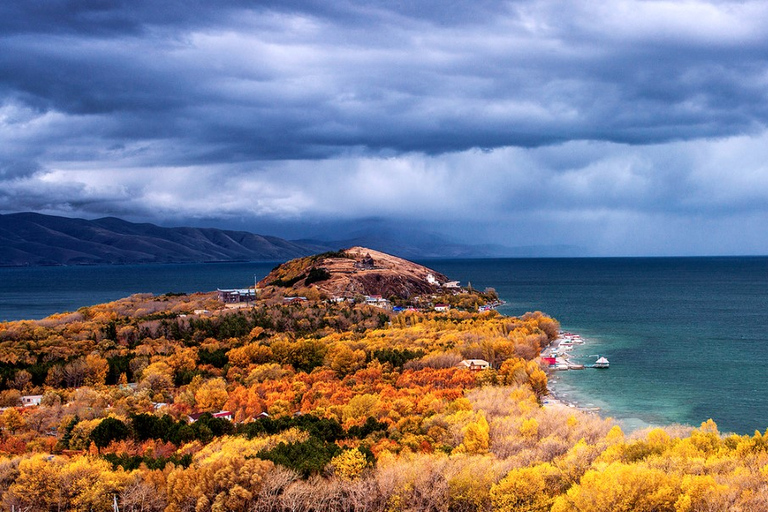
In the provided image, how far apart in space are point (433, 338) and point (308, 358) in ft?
54.2

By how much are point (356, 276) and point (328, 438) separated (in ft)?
329

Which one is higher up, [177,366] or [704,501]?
[704,501]

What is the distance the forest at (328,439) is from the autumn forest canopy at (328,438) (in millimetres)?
106

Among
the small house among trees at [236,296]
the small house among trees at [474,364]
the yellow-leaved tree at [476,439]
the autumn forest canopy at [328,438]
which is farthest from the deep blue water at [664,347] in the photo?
the small house among trees at [236,296]

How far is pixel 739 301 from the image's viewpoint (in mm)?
142250

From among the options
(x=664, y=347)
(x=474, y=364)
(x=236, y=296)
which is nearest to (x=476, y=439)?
(x=474, y=364)

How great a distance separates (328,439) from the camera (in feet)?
125

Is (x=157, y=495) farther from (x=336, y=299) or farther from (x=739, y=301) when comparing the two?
(x=739, y=301)

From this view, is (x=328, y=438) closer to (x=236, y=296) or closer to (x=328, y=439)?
(x=328, y=439)

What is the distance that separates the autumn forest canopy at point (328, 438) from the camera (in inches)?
1136

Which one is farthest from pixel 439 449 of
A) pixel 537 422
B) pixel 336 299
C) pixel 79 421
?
pixel 336 299

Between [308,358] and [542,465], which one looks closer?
[542,465]

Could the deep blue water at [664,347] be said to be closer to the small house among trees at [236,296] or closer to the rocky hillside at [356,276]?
the rocky hillside at [356,276]

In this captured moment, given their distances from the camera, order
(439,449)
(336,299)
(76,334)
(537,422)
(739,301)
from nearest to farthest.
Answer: (439,449), (537,422), (76,334), (336,299), (739,301)
